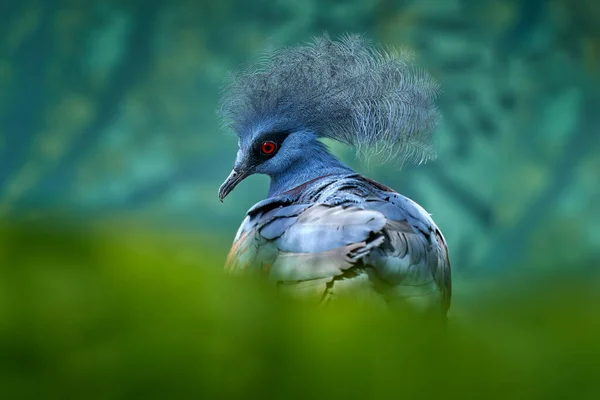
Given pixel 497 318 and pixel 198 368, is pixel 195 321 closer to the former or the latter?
pixel 198 368

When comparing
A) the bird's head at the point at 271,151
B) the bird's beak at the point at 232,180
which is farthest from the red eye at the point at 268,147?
the bird's beak at the point at 232,180

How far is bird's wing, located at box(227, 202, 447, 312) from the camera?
141cm

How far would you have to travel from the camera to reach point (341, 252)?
4.69ft

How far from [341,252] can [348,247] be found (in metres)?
0.02

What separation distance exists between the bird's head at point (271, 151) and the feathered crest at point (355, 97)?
3cm

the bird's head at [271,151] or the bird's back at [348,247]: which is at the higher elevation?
the bird's head at [271,151]

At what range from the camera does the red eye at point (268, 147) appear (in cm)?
224

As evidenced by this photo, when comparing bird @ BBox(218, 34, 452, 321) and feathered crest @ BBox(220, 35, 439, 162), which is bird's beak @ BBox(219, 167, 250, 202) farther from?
feathered crest @ BBox(220, 35, 439, 162)

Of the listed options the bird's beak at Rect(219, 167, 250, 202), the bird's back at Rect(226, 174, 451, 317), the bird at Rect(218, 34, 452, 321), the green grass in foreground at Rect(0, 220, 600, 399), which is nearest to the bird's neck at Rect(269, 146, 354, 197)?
the bird at Rect(218, 34, 452, 321)

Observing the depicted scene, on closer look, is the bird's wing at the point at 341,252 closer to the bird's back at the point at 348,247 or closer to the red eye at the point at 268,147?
the bird's back at the point at 348,247

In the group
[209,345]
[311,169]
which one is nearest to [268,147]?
[311,169]

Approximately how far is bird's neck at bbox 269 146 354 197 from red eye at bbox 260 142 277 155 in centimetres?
7

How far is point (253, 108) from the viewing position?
89.0 inches

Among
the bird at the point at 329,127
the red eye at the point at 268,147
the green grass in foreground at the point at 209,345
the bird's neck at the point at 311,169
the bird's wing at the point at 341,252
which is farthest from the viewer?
the red eye at the point at 268,147
